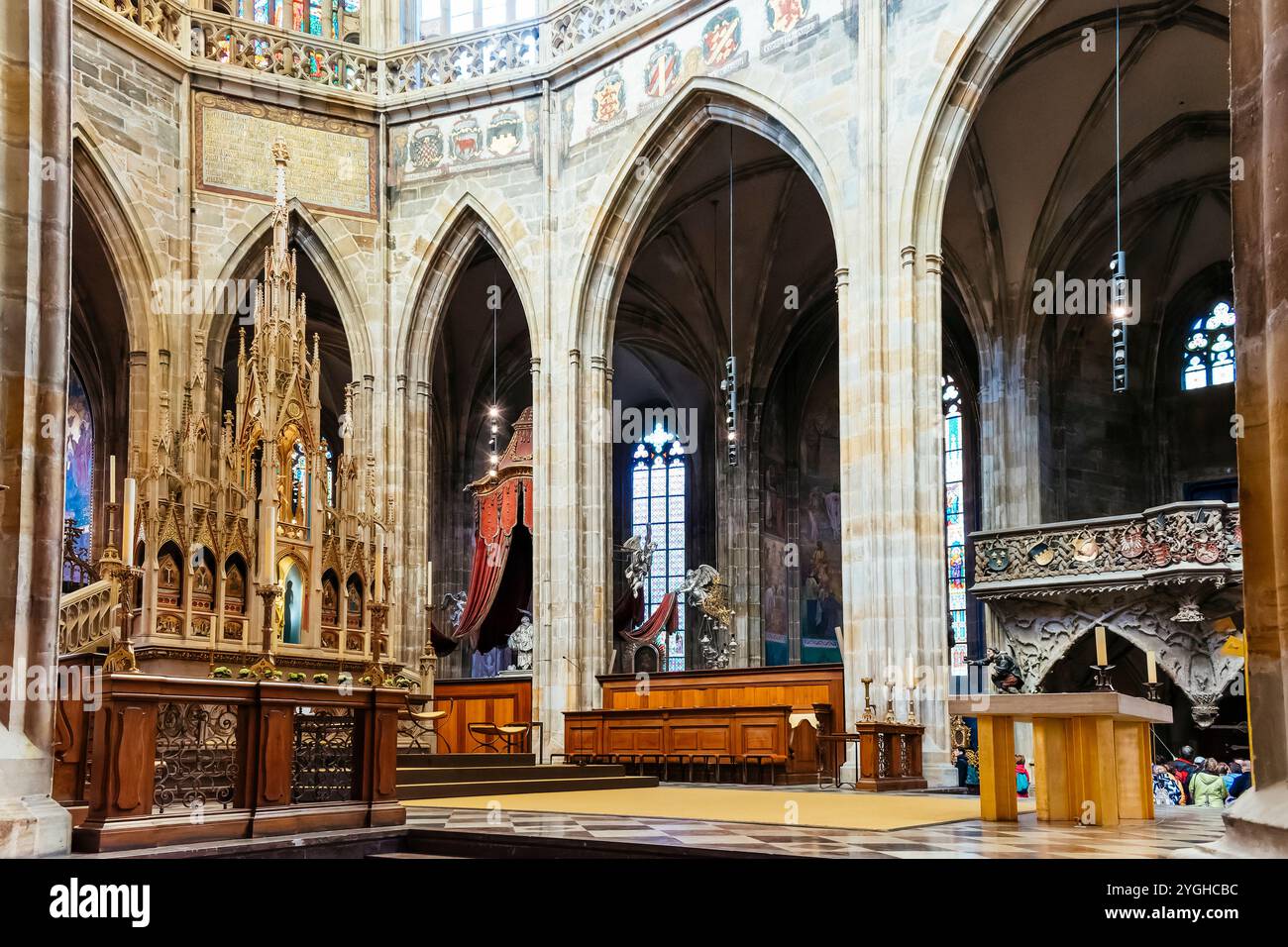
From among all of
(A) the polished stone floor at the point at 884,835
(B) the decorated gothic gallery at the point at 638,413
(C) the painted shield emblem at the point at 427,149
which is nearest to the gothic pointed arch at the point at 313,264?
(B) the decorated gothic gallery at the point at 638,413

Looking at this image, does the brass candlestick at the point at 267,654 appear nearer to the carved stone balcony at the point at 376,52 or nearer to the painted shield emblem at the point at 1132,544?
the painted shield emblem at the point at 1132,544

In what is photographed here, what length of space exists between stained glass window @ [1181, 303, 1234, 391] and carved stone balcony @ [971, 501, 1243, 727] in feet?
22.6

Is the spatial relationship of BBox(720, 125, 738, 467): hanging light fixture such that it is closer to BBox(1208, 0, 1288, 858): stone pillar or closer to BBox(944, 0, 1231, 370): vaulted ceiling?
BBox(944, 0, 1231, 370): vaulted ceiling

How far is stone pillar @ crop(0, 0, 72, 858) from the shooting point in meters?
5.26

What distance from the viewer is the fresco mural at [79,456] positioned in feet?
73.4

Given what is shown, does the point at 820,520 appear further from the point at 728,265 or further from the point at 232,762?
the point at 232,762

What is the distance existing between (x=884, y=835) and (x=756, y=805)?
9.43ft

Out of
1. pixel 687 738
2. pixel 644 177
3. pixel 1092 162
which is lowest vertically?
pixel 687 738

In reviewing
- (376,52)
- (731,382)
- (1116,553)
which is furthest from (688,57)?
(1116,553)

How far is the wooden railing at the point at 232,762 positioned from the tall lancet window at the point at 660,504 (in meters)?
18.5

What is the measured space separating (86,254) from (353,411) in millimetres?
4887

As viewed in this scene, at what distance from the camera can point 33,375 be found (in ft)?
18.1
